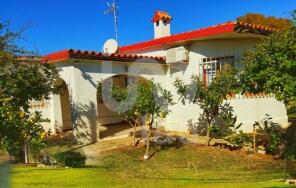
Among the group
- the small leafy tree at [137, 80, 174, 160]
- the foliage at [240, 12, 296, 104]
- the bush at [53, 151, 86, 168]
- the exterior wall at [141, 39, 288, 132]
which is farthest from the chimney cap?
the foliage at [240, 12, 296, 104]

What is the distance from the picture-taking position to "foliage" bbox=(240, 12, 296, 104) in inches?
335

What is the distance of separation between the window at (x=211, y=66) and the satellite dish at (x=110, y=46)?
15.2 ft

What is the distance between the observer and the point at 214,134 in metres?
16.5

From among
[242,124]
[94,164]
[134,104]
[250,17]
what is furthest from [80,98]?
[250,17]

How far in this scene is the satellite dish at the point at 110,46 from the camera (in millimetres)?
19844

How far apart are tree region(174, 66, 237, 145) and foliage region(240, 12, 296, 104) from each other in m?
3.36

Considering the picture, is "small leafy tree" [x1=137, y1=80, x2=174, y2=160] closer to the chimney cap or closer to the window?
the window

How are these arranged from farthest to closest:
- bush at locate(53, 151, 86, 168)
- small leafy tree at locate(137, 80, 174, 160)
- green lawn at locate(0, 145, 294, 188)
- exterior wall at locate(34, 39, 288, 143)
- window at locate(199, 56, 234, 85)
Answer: window at locate(199, 56, 234, 85), exterior wall at locate(34, 39, 288, 143), small leafy tree at locate(137, 80, 174, 160), bush at locate(53, 151, 86, 168), green lawn at locate(0, 145, 294, 188)

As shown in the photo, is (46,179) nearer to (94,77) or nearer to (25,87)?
(25,87)

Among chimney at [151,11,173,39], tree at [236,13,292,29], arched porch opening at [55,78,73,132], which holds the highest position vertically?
tree at [236,13,292,29]

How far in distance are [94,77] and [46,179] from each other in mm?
7531

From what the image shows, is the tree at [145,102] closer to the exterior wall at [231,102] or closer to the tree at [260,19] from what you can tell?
the exterior wall at [231,102]

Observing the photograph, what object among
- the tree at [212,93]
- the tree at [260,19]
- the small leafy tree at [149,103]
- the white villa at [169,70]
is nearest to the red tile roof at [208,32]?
the white villa at [169,70]

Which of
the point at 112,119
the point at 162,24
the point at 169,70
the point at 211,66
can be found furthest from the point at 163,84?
the point at 162,24
